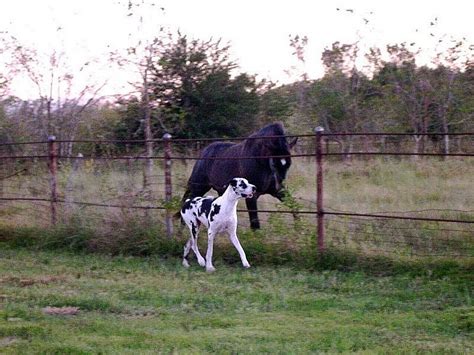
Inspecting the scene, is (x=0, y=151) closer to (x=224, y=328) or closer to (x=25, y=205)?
(x=25, y=205)

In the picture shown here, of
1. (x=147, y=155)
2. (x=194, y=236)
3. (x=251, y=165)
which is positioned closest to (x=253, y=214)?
(x=251, y=165)

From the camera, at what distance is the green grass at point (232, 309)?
6777 millimetres

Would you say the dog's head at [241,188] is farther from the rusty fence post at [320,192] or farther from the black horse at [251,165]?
the rusty fence post at [320,192]

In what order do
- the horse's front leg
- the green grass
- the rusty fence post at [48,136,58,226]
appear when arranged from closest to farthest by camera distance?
1. the green grass
2. the horse's front leg
3. the rusty fence post at [48,136,58,226]

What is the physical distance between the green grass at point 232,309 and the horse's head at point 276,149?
6.05 feet

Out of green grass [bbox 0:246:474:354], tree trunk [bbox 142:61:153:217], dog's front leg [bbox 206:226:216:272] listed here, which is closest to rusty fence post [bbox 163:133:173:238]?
tree trunk [bbox 142:61:153:217]

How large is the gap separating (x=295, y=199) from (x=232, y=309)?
348 centimetres

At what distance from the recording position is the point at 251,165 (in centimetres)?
1249

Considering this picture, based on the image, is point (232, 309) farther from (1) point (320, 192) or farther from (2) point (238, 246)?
(1) point (320, 192)

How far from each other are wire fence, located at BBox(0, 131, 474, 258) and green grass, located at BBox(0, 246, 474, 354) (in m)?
0.62

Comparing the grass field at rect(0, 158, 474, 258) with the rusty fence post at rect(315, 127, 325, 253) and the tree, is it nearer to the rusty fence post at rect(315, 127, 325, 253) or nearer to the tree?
the rusty fence post at rect(315, 127, 325, 253)

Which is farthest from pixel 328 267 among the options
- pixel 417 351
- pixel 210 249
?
pixel 417 351

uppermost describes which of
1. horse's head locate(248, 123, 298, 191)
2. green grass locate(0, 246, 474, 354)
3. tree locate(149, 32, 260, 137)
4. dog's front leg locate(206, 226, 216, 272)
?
tree locate(149, 32, 260, 137)

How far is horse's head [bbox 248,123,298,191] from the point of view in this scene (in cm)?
1197
